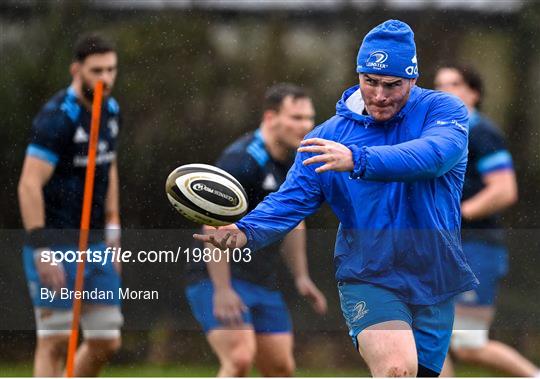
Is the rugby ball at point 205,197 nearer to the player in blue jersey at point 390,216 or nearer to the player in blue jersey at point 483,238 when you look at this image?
the player in blue jersey at point 390,216

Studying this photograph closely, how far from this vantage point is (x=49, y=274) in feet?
18.1

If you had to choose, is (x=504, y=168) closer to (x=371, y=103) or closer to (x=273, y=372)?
(x=273, y=372)

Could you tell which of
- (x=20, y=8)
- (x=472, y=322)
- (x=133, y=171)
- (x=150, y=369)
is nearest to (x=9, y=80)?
(x=20, y=8)

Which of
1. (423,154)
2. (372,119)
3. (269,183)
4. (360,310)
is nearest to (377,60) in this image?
(372,119)

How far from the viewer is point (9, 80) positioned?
703 cm

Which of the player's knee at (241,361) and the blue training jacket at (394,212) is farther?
the player's knee at (241,361)

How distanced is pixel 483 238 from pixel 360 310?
2.38 metres

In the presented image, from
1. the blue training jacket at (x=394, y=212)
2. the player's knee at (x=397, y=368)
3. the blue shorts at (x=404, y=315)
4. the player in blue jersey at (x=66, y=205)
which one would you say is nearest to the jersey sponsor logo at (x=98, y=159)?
the player in blue jersey at (x=66, y=205)

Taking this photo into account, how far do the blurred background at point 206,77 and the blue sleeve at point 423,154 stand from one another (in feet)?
10.2

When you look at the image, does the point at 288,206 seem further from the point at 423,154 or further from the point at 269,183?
the point at 269,183

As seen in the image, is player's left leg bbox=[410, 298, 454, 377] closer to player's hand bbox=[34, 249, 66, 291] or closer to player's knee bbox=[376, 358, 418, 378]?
player's knee bbox=[376, 358, 418, 378]

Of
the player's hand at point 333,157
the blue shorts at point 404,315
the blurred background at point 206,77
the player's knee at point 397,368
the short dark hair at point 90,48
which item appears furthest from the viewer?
the blurred background at point 206,77

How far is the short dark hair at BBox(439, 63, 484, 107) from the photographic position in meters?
6.38

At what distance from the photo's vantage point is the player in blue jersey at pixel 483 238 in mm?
5949
